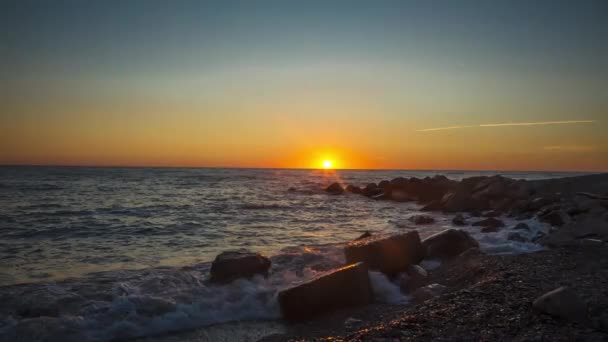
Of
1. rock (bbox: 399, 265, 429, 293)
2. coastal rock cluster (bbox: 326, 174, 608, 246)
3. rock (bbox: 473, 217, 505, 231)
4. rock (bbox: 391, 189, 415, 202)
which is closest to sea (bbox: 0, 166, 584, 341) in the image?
rock (bbox: 399, 265, 429, 293)

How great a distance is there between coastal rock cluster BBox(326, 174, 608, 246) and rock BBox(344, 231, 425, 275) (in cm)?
422

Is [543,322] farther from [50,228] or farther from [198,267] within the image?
[50,228]

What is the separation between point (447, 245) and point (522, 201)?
11.7 metres

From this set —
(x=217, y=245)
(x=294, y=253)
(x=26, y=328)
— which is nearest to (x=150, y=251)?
(x=217, y=245)

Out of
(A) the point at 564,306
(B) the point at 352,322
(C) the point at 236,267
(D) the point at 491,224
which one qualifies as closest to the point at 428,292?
(B) the point at 352,322

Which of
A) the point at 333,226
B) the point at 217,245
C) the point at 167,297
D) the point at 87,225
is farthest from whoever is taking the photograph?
the point at 333,226

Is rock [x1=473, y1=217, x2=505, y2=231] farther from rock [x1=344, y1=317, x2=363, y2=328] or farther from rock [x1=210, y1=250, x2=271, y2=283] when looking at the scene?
rock [x1=344, y1=317, x2=363, y2=328]

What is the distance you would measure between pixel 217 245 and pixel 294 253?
274cm

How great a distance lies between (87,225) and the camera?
46.1 feet

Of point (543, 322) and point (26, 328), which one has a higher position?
point (543, 322)

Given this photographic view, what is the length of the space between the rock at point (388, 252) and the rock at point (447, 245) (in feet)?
3.22

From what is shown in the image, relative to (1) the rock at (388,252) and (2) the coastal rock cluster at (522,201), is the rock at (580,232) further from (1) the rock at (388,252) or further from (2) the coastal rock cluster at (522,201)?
(1) the rock at (388,252)

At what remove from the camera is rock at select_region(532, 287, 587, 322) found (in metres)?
4.12

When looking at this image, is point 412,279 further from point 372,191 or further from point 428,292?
point 372,191
